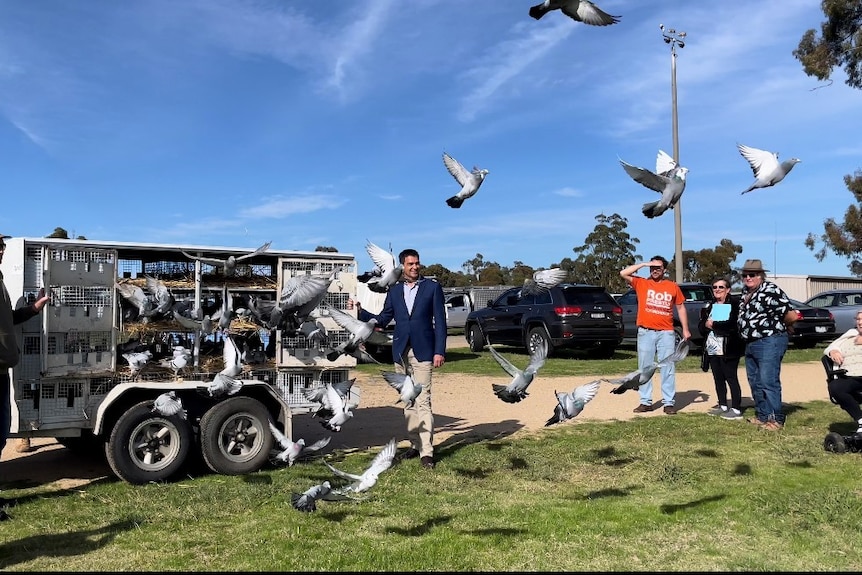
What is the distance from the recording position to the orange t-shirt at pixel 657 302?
31.9 ft

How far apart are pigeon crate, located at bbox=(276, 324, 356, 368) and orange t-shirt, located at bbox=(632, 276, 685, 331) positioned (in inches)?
179

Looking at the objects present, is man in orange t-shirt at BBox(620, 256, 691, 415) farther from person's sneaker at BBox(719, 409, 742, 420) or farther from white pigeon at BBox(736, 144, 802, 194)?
white pigeon at BBox(736, 144, 802, 194)

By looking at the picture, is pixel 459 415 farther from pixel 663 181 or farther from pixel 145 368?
pixel 663 181

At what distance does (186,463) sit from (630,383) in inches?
158

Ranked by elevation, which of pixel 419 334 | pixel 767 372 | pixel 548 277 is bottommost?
pixel 767 372

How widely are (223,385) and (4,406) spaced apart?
5.51ft

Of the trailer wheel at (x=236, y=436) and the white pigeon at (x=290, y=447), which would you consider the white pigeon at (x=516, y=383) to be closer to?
the white pigeon at (x=290, y=447)

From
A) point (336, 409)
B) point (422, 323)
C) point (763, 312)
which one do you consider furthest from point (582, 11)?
point (763, 312)

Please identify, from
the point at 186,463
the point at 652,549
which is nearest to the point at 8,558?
the point at 186,463

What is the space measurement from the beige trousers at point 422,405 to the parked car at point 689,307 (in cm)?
976

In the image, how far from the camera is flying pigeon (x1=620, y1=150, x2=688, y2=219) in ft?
18.8

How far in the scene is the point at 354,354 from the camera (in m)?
7.17

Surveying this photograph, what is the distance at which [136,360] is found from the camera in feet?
20.7

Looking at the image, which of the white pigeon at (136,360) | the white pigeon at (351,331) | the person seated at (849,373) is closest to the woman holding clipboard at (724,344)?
the person seated at (849,373)
